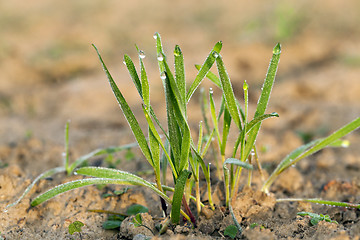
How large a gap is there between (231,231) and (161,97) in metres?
2.21

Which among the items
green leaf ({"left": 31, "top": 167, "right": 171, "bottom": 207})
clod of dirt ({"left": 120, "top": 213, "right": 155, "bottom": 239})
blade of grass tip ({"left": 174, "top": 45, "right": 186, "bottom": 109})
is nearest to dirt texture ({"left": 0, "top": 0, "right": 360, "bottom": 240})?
clod of dirt ({"left": 120, "top": 213, "right": 155, "bottom": 239})

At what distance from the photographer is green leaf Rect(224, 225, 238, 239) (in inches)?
50.9

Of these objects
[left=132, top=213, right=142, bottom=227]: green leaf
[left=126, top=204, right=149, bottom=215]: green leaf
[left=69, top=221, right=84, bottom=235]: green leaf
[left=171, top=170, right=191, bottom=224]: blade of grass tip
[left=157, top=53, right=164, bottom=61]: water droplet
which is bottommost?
[left=69, top=221, right=84, bottom=235]: green leaf

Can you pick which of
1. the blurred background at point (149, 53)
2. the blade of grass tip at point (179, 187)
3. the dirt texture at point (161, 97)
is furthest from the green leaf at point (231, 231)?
the blurred background at point (149, 53)

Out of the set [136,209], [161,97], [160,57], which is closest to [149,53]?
[161,97]

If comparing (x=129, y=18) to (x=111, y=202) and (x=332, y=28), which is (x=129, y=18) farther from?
(x=111, y=202)

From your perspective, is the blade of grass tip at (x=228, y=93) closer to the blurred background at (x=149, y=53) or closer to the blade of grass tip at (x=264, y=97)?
the blade of grass tip at (x=264, y=97)

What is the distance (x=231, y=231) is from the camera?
51.3 inches

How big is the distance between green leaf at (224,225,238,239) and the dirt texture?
4cm

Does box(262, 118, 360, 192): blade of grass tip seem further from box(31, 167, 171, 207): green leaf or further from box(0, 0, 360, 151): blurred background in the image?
box(0, 0, 360, 151): blurred background

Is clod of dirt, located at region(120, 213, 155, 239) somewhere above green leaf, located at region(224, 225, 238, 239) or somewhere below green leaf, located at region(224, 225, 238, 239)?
below

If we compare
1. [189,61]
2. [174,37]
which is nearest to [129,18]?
[174,37]

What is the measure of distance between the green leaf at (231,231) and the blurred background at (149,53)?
4.02 ft

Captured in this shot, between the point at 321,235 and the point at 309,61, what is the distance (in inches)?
118
